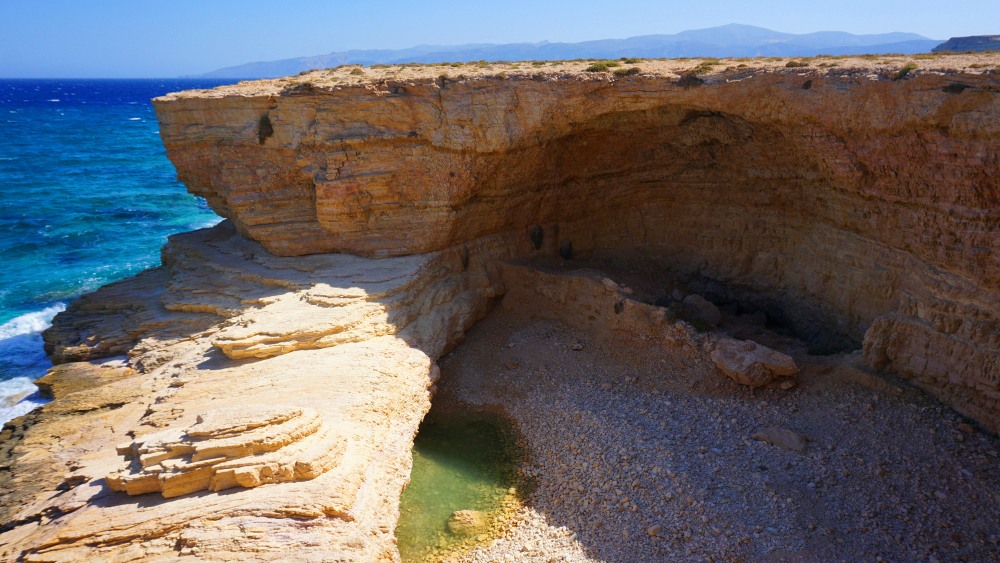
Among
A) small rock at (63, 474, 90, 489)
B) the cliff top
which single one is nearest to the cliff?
small rock at (63, 474, 90, 489)

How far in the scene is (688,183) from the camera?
20.0 metres

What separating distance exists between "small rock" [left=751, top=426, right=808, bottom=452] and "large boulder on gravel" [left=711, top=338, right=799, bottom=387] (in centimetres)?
160

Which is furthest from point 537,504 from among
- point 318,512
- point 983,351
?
point 983,351

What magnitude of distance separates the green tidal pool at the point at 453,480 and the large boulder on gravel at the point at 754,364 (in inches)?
253

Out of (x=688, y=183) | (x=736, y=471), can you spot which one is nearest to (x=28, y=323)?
(x=688, y=183)

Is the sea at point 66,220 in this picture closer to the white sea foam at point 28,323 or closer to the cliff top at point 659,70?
the white sea foam at point 28,323

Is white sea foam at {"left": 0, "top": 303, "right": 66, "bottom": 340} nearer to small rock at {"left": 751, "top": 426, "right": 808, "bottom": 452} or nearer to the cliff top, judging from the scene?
the cliff top

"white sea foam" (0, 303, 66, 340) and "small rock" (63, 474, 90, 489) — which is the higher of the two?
"small rock" (63, 474, 90, 489)

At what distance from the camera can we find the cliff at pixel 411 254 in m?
10.7

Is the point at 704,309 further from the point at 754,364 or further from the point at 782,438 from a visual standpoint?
the point at 782,438

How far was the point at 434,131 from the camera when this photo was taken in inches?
715

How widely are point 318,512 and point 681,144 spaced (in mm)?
16241

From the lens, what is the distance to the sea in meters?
24.1

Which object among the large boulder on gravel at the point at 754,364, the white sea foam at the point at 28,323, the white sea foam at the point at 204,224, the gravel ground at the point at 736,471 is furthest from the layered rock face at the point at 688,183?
the white sea foam at the point at 204,224
